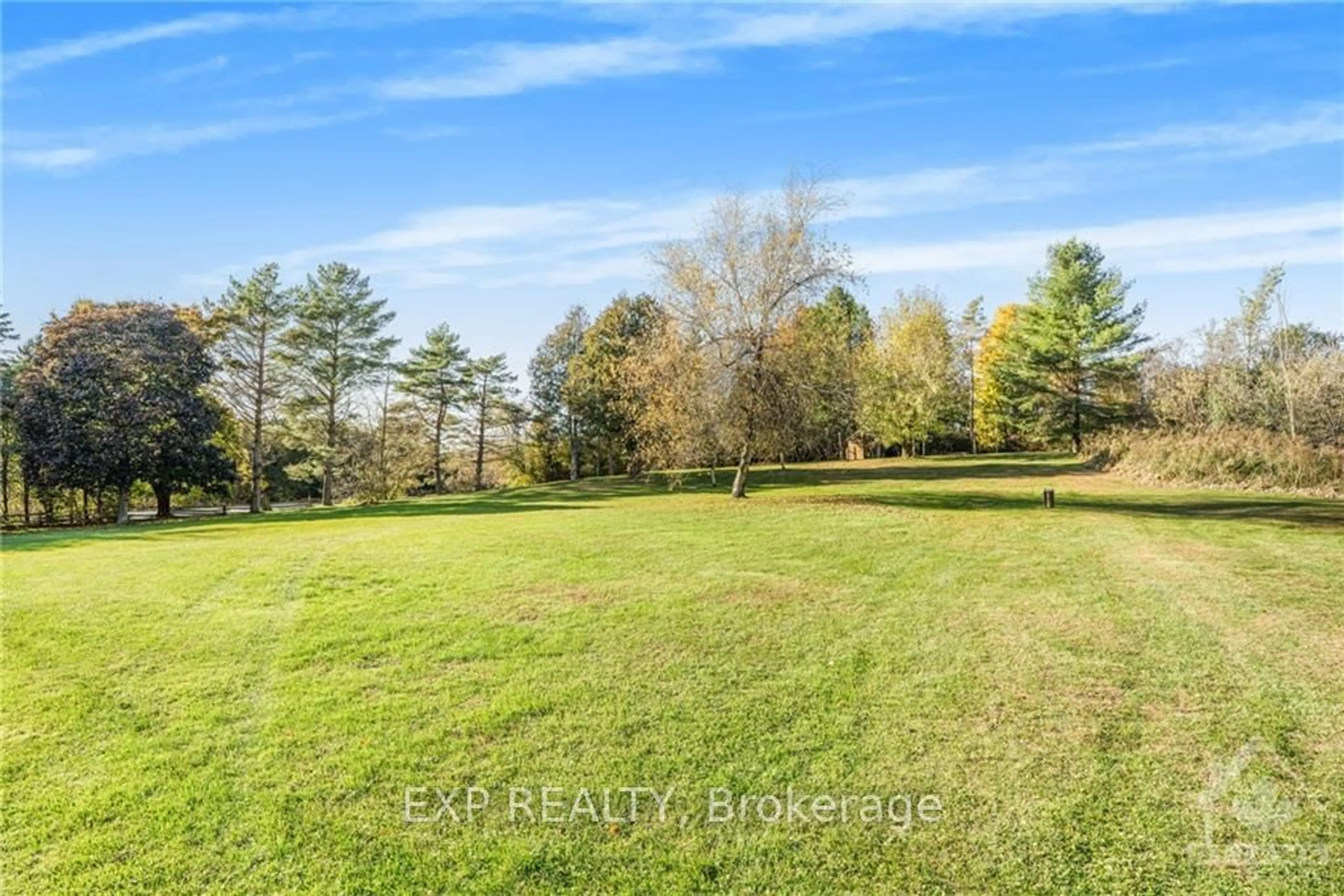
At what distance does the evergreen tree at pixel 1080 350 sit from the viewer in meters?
32.5

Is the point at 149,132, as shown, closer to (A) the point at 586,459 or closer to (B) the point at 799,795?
(B) the point at 799,795

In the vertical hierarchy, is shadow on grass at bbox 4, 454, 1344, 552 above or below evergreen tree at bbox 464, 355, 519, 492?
below

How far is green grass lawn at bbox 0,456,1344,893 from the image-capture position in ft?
12.0

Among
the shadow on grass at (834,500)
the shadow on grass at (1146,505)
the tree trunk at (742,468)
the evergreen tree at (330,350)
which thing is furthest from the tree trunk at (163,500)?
the shadow on grass at (1146,505)

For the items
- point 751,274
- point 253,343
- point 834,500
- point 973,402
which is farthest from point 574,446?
point 973,402

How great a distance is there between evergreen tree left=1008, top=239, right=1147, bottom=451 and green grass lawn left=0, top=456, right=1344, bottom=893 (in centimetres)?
2499

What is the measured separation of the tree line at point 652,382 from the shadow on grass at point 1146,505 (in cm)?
323

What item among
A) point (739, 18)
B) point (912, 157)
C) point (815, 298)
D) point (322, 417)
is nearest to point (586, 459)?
point (322, 417)

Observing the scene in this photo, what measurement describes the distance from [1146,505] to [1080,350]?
19773 mm

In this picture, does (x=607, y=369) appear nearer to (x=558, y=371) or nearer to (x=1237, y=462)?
(x=558, y=371)

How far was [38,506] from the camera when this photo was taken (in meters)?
34.9

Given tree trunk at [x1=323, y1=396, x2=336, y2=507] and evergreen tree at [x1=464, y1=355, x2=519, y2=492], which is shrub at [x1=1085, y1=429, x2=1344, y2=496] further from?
tree trunk at [x1=323, y1=396, x2=336, y2=507]

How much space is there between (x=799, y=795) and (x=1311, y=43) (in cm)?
1280

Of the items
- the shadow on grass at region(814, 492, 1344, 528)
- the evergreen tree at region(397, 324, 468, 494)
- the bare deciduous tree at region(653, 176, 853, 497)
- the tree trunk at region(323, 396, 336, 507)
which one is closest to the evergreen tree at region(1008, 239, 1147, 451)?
the shadow on grass at region(814, 492, 1344, 528)
